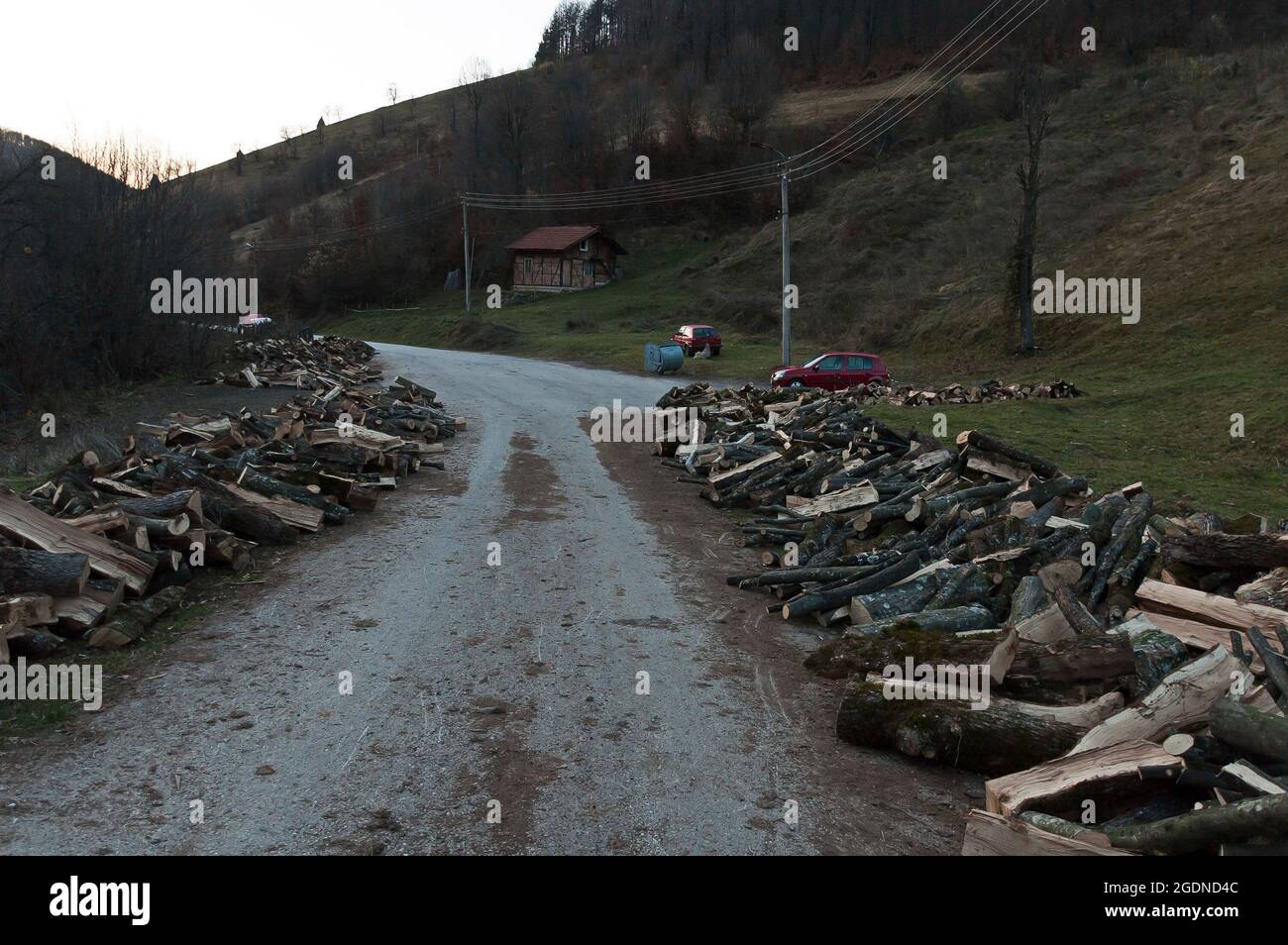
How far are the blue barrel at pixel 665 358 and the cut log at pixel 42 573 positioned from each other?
2601 centimetres

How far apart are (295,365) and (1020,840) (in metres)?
29.4

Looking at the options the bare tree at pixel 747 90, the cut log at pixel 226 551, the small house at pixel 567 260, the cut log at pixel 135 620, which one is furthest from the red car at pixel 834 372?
the bare tree at pixel 747 90

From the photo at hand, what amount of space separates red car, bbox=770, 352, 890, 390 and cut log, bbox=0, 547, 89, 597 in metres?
21.6

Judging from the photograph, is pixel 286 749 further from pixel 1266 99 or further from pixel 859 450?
pixel 1266 99

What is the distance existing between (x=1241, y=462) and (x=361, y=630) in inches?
566

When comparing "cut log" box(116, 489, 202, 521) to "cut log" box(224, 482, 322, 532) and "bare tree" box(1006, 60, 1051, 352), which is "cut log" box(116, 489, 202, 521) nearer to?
"cut log" box(224, 482, 322, 532)

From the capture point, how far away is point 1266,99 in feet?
147

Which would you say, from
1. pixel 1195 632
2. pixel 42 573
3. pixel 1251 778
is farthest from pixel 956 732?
pixel 42 573

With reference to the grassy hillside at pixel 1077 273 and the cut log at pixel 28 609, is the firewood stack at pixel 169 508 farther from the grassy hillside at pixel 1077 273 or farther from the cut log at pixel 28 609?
the grassy hillside at pixel 1077 273

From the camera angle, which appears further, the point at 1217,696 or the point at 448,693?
the point at 448,693

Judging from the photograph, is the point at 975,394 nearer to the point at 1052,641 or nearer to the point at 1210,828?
the point at 1052,641

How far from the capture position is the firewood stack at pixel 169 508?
7.34 m

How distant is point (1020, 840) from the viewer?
445 cm
